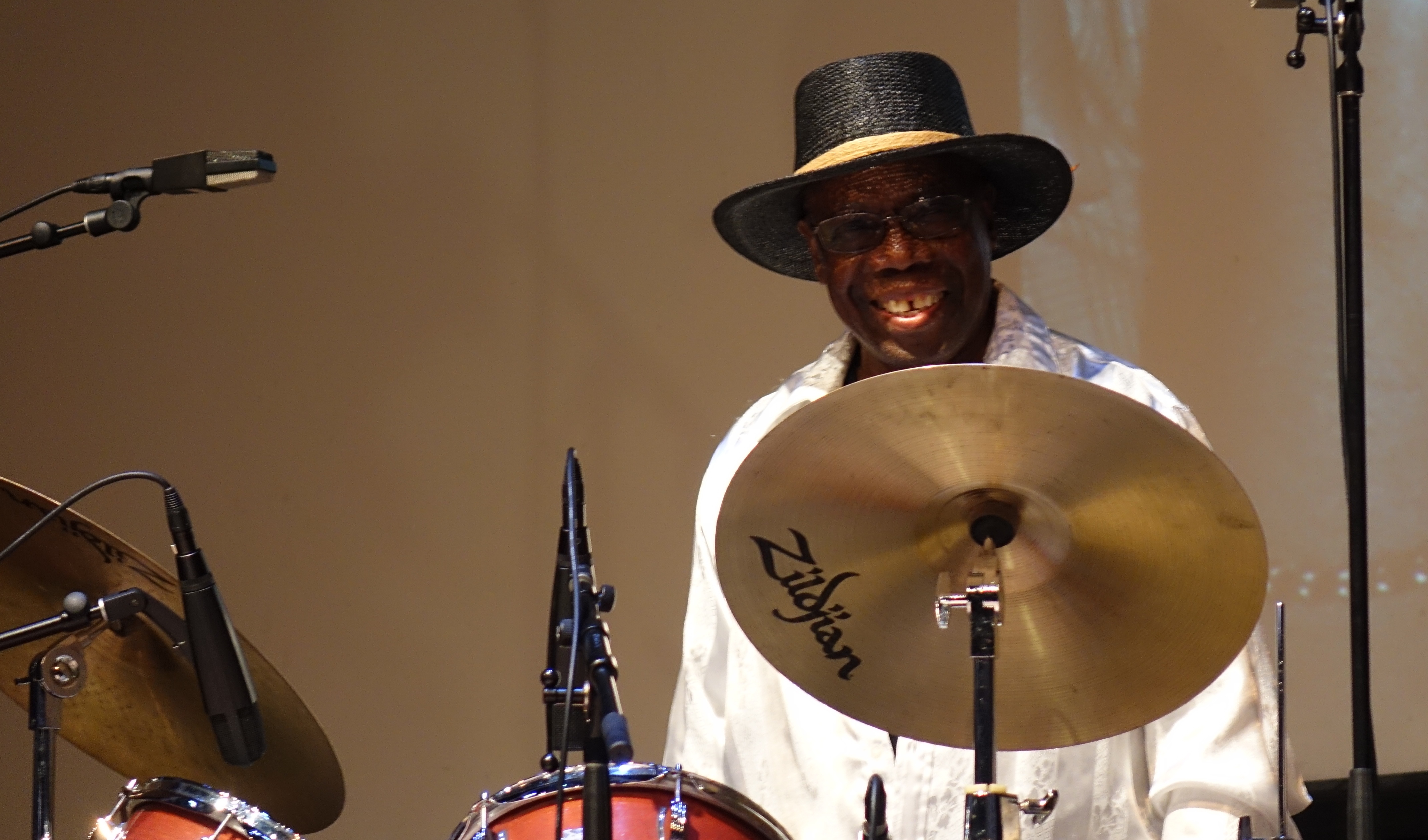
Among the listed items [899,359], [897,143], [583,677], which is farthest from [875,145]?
[583,677]

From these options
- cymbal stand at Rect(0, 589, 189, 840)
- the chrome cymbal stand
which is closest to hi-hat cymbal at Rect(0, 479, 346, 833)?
cymbal stand at Rect(0, 589, 189, 840)

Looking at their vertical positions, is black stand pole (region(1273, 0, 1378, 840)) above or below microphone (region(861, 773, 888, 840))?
above

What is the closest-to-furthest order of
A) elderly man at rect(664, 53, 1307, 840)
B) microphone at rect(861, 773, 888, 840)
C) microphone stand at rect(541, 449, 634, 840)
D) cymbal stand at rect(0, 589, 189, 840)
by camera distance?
microphone stand at rect(541, 449, 634, 840), microphone at rect(861, 773, 888, 840), cymbal stand at rect(0, 589, 189, 840), elderly man at rect(664, 53, 1307, 840)

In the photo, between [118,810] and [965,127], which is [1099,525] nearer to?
[965,127]

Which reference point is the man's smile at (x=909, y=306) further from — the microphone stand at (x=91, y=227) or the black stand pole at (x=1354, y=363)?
the microphone stand at (x=91, y=227)

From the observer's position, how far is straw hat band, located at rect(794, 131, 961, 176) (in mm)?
2316

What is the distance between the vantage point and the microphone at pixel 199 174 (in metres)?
1.87

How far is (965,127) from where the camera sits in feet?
8.02

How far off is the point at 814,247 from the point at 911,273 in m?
0.22

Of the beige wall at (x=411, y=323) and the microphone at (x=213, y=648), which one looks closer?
the microphone at (x=213, y=648)

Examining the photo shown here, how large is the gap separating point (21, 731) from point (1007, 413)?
295 centimetres

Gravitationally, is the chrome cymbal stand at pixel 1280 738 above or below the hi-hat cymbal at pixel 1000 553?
below

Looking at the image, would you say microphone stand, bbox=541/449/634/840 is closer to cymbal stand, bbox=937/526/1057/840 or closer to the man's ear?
cymbal stand, bbox=937/526/1057/840

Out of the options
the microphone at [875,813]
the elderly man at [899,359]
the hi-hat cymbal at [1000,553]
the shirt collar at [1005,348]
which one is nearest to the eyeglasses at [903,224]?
the elderly man at [899,359]
